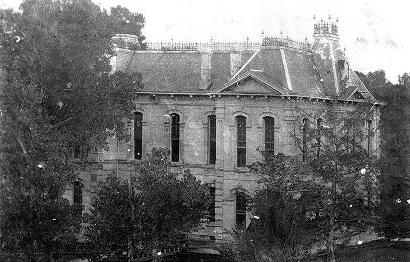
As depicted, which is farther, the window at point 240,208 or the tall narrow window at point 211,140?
the tall narrow window at point 211,140

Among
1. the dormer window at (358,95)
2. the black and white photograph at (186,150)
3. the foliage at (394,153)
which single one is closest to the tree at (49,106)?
the black and white photograph at (186,150)

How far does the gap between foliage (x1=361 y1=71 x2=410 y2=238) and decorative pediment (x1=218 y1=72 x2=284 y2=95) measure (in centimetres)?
621

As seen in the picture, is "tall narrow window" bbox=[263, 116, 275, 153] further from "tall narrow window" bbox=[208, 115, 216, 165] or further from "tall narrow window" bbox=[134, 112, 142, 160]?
"tall narrow window" bbox=[134, 112, 142, 160]

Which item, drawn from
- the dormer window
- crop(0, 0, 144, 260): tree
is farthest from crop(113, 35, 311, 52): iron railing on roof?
crop(0, 0, 144, 260): tree

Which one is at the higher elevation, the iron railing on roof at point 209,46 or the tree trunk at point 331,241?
the iron railing on roof at point 209,46

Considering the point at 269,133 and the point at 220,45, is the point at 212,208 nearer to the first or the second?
the point at 269,133

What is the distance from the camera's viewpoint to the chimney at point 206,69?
3469 cm

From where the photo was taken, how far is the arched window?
3612 centimetres

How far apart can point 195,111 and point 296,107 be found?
21.8 ft

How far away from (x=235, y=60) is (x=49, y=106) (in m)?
11.2

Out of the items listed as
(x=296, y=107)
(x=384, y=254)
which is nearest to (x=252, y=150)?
(x=296, y=107)

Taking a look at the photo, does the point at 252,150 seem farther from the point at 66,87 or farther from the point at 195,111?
the point at 66,87

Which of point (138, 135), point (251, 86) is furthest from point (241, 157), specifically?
A: point (138, 135)

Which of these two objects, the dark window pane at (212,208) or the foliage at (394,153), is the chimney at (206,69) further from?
the foliage at (394,153)
